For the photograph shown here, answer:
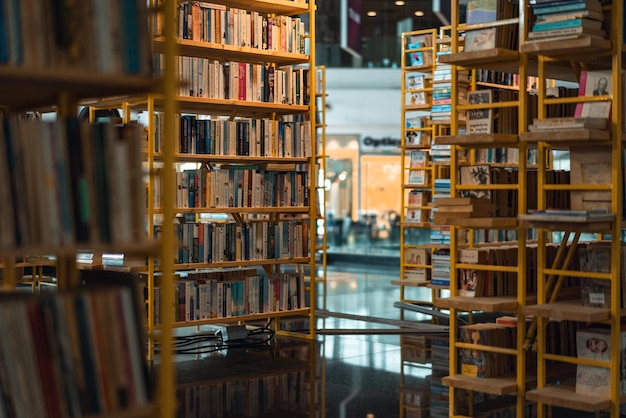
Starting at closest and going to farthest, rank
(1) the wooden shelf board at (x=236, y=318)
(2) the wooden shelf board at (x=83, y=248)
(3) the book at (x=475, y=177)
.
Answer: (2) the wooden shelf board at (x=83, y=248) → (3) the book at (x=475, y=177) → (1) the wooden shelf board at (x=236, y=318)

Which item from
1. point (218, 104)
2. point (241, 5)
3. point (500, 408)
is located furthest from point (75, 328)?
point (241, 5)

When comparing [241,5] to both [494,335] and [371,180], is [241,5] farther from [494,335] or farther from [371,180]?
[371,180]

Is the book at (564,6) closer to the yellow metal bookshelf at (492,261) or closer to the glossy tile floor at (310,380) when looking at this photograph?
the yellow metal bookshelf at (492,261)

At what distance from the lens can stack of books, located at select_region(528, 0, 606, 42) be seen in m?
4.59

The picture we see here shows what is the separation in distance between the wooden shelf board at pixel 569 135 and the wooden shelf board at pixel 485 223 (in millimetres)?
467

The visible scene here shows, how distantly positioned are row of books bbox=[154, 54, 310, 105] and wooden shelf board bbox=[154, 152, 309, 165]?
0.47m

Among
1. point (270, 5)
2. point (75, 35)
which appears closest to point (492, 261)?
point (75, 35)

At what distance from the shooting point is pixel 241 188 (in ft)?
24.6

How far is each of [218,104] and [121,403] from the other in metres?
4.98

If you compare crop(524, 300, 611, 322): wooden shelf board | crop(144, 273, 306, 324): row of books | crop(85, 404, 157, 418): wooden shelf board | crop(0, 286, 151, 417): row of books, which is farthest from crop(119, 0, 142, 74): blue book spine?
crop(144, 273, 306, 324): row of books

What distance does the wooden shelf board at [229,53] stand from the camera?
7.06 metres

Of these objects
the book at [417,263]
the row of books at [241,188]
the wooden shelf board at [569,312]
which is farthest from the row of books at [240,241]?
the wooden shelf board at [569,312]

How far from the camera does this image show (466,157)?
9.45m

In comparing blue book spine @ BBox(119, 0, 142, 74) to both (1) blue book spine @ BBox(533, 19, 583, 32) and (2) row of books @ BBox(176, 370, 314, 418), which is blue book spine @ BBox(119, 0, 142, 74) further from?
(2) row of books @ BBox(176, 370, 314, 418)
